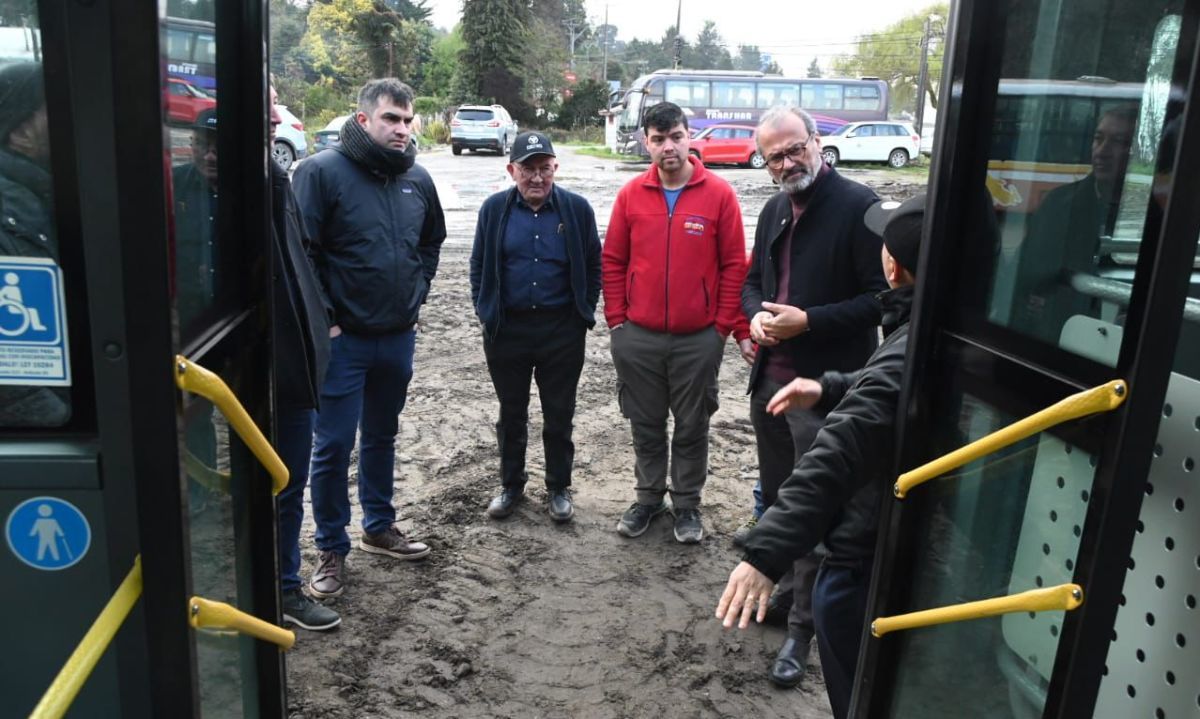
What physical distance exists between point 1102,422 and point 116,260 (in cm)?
135

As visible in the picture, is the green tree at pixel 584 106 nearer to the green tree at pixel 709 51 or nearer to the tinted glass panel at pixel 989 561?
the tinted glass panel at pixel 989 561

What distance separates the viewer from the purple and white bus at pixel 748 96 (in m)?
32.3

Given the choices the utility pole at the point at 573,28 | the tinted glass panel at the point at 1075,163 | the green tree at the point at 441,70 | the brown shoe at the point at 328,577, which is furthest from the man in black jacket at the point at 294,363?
the utility pole at the point at 573,28

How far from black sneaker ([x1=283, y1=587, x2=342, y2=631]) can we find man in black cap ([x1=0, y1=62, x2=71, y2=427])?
2559 millimetres

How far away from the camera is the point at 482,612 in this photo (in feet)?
13.0

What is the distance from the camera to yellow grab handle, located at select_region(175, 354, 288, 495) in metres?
1.34

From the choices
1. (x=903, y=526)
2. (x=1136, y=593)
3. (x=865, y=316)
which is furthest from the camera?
(x=865, y=316)

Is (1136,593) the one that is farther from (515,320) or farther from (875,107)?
(875,107)

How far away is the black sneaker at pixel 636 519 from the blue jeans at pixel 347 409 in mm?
Answer: 1237

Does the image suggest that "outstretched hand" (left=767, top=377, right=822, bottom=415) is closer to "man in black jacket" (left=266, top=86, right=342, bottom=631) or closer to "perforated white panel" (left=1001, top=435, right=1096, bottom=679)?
"perforated white panel" (left=1001, top=435, right=1096, bottom=679)

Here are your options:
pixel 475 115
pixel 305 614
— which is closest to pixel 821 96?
pixel 475 115

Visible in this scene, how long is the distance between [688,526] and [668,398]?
24.3 inches

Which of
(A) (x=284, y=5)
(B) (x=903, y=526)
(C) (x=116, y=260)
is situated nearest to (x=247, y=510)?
(C) (x=116, y=260)

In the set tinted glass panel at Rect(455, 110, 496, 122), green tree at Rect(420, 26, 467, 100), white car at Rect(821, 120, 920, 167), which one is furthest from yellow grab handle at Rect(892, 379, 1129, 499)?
green tree at Rect(420, 26, 467, 100)
